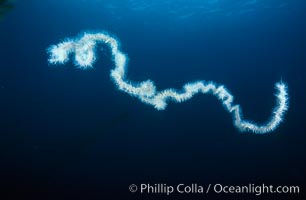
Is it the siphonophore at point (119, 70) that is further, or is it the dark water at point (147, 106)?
the dark water at point (147, 106)

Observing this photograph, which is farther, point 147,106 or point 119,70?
point 147,106

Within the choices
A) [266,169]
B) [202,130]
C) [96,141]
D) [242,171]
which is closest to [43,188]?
[96,141]

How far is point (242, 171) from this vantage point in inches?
438

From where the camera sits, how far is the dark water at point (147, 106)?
10461 millimetres

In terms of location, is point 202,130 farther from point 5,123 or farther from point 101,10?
point 5,123

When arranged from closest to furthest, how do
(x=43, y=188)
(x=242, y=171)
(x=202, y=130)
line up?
(x=43, y=188), (x=242, y=171), (x=202, y=130)

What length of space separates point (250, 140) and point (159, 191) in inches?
181

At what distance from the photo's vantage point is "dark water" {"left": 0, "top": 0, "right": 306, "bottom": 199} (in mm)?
10461

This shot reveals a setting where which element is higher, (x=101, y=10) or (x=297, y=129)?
(x=101, y=10)

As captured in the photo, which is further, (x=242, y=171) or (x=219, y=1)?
(x=242, y=171)

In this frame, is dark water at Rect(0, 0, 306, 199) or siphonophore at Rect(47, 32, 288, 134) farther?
dark water at Rect(0, 0, 306, 199)

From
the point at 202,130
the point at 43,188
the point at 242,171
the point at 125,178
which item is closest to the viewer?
the point at 43,188

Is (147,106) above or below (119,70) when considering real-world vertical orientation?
above

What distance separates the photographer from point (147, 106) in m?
12.2
